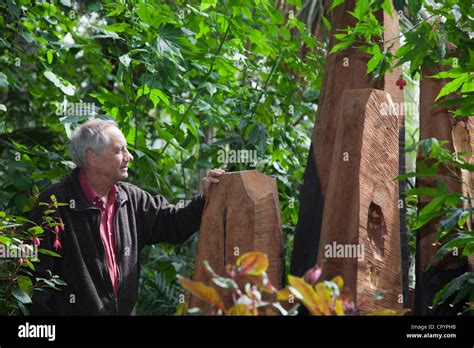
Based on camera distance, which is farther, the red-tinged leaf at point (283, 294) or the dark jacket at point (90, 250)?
the dark jacket at point (90, 250)

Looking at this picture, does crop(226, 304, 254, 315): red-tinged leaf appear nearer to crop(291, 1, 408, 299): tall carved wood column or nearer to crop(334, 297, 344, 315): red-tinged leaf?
crop(334, 297, 344, 315): red-tinged leaf

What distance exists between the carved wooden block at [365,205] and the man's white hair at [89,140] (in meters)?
1.12

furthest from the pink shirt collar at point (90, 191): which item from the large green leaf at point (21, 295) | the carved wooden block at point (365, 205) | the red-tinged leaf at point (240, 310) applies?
the red-tinged leaf at point (240, 310)

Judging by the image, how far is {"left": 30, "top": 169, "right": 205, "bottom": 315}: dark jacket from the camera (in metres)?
3.59

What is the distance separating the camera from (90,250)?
362 centimetres

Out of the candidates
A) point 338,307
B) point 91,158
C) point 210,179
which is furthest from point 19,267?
point 338,307

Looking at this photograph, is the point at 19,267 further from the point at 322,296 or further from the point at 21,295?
the point at 322,296

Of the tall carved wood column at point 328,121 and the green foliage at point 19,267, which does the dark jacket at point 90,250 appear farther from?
the tall carved wood column at point 328,121

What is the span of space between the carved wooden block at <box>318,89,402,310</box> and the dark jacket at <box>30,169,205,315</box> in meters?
0.74

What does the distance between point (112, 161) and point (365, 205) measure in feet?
3.99

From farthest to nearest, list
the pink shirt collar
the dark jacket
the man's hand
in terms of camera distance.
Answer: the pink shirt collar, the dark jacket, the man's hand

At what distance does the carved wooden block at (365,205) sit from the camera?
2.91m

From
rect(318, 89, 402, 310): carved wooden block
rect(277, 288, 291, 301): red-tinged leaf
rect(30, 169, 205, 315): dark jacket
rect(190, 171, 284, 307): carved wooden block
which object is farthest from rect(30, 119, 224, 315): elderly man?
rect(277, 288, 291, 301): red-tinged leaf

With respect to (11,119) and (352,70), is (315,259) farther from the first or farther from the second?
(11,119)
